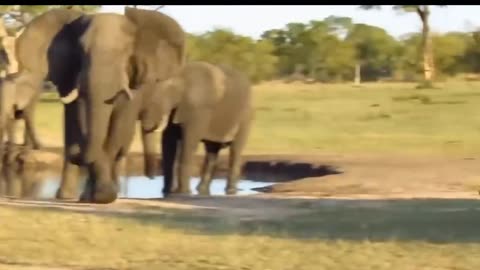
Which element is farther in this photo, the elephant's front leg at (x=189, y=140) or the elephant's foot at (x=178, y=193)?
the elephant's front leg at (x=189, y=140)

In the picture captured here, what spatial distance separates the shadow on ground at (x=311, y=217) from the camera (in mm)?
10984

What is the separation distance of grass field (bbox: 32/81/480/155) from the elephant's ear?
11.7 m

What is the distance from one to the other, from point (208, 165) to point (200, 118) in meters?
1.61

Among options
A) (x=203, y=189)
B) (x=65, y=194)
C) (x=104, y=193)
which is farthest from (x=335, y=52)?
(x=104, y=193)

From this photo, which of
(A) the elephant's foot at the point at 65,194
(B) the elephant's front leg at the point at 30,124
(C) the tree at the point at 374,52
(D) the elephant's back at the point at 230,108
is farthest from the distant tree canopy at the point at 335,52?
(A) the elephant's foot at the point at 65,194

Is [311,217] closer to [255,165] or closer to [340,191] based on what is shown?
[340,191]

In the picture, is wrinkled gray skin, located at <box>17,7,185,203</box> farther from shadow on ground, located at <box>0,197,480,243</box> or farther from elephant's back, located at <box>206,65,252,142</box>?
elephant's back, located at <box>206,65,252,142</box>

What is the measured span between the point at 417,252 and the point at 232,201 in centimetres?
549

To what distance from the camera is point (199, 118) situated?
1805 centimetres

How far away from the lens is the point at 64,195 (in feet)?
50.9

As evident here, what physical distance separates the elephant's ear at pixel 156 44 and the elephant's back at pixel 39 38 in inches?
36.3

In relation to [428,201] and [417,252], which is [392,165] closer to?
[428,201]

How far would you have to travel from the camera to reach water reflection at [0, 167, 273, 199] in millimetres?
18706

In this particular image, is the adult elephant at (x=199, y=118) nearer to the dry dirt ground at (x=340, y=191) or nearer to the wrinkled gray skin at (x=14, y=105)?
the dry dirt ground at (x=340, y=191)
